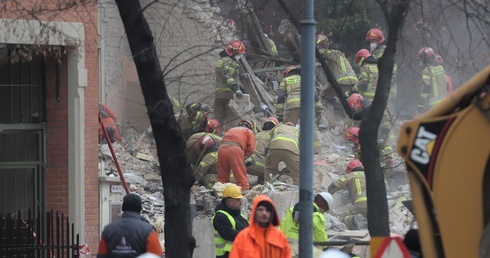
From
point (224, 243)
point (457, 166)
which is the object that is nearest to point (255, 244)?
point (224, 243)

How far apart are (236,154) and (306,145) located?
29.5 feet

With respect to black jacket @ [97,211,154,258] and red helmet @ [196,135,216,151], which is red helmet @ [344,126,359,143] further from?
black jacket @ [97,211,154,258]

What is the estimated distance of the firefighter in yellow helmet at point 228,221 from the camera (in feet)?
36.3

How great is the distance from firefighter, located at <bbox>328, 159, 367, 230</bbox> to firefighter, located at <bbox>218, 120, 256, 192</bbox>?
1.64 m

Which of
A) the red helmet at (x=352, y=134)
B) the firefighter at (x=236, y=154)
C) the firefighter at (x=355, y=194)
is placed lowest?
the firefighter at (x=355, y=194)

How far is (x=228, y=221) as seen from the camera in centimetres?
1116

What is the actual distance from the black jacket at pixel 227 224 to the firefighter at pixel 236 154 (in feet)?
19.2

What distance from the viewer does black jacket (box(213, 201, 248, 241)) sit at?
11.1m

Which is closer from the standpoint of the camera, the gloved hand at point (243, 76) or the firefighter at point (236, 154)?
the firefighter at point (236, 154)

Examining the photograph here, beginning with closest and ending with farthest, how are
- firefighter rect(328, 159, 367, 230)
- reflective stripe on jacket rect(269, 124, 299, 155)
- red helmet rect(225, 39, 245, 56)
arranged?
red helmet rect(225, 39, 245, 56)
firefighter rect(328, 159, 367, 230)
reflective stripe on jacket rect(269, 124, 299, 155)

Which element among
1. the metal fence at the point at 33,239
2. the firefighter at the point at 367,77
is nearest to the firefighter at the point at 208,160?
the firefighter at the point at 367,77

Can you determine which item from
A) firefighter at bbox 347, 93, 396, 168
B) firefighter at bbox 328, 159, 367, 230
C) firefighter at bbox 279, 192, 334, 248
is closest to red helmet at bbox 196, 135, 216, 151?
firefighter at bbox 328, 159, 367, 230

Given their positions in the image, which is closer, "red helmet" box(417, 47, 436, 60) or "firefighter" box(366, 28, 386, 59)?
"red helmet" box(417, 47, 436, 60)

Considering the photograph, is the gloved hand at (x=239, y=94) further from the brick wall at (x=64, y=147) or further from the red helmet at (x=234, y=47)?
the brick wall at (x=64, y=147)
